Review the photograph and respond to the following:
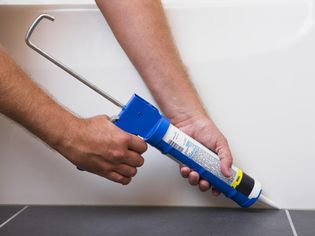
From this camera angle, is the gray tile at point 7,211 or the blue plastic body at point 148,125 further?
the gray tile at point 7,211

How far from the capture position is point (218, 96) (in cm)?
76

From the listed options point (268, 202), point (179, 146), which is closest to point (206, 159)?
point (179, 146)

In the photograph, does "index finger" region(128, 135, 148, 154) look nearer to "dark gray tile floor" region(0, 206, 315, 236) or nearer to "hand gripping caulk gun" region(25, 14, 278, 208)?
"hand gripping caulk gun" region(25, 14, 278, 208)

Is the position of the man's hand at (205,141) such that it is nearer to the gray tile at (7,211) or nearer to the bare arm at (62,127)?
the bare arm at (62,127)

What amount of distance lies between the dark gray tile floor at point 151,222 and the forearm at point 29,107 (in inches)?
5.6

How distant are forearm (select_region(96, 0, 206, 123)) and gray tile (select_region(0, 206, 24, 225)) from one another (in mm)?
292

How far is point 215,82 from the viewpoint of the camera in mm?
760

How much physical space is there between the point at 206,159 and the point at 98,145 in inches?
6.1

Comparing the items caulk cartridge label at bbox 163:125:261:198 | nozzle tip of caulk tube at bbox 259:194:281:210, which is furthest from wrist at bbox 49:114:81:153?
nozzle tip of caulk tube at bbox 259:194:281:210

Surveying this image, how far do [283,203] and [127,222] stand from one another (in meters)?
0.25

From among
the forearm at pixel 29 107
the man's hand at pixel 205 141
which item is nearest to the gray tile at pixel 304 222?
the man's hand at pixel 205 141

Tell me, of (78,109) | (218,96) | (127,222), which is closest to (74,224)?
(127,222)

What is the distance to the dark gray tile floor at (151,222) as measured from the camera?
0.66 meters

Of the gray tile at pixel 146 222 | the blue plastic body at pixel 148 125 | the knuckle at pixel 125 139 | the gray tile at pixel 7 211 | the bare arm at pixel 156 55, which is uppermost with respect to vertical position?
the bare arm at pixel 156 55
